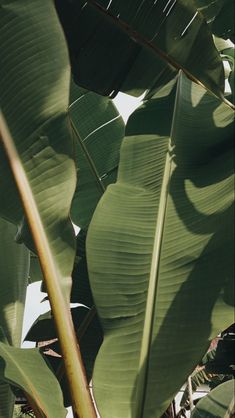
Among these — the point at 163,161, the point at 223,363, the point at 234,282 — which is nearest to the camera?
the point at 234,282

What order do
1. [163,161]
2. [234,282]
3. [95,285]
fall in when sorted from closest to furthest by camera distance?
[234,282], [95,285], [163,161]

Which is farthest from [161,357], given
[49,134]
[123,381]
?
[49,134]

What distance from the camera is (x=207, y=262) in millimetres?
1273

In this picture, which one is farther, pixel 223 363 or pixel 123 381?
pixel 223 363

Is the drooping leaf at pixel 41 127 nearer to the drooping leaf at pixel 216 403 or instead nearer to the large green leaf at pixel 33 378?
the large green leaf at pixel 33 378

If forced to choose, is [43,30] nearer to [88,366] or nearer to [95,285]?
[95,285]

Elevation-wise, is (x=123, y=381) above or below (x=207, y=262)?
below

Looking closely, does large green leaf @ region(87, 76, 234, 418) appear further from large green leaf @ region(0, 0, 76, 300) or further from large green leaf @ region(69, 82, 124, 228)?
large green leaf @ region(69, 82, 124, 228)

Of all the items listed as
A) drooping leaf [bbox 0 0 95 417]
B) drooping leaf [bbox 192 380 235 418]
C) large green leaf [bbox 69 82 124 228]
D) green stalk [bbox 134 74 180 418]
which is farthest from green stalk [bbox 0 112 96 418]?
large green leaf [bbox 69 82 124 228]

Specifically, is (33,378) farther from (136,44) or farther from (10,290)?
(136,44)

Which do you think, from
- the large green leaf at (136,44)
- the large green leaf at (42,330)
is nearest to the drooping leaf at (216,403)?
the large green leaf at (42,330)

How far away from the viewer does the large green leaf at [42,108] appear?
1412 millimetres

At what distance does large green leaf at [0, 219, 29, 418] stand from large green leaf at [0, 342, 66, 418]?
1.42 feet

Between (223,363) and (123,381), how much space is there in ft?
2.19
